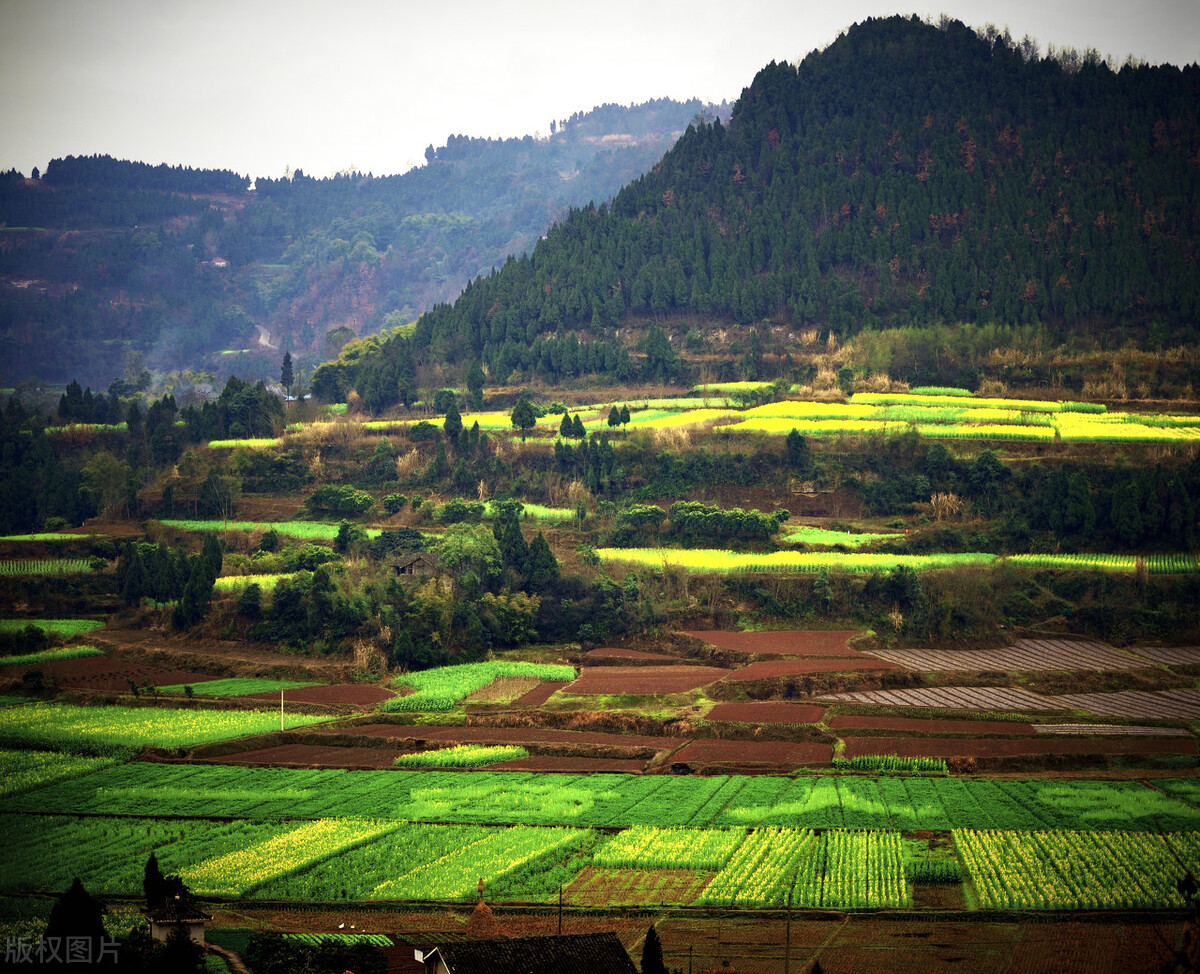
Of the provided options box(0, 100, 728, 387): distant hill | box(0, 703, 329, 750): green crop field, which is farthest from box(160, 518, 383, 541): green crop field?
box(0, 100, 728, 387): distant hill

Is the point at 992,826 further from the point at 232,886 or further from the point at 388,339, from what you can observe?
the point at 388,339

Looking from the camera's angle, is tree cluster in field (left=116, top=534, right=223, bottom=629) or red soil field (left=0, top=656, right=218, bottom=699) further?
tree cluster in field (left=116, top=534, right=223, bottom=629)

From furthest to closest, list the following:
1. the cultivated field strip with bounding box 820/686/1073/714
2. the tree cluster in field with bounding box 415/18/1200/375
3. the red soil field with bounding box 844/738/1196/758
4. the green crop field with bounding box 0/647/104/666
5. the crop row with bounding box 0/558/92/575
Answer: the tree cluster in field with bounding box 415/18/1200/375
the crop row with bounding box 0/558/92/575
the green crop field with bounding box 0/647/104/666
the cultivated field strip with bounding box 820/686/1073/714
the red soil field with bounding box 844/738/1196/758

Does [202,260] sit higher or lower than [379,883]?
higher

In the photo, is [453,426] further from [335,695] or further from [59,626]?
[335,695]

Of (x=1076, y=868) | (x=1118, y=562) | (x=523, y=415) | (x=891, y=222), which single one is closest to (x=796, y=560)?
(x=1118, y=562)

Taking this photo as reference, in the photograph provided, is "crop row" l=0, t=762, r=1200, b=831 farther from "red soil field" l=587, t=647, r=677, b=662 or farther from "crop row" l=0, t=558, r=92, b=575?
"crop row" l=0, t=558, r=92, b=575

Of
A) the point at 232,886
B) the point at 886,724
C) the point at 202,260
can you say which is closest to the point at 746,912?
the point at 232,886
